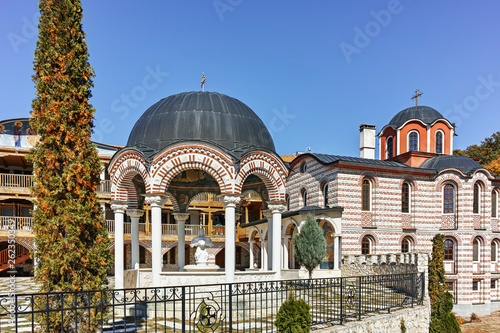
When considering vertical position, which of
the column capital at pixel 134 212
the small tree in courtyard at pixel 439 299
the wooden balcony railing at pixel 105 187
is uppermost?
the wooden balcony railing at pixel 105 187

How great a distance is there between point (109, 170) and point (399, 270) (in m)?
13.2

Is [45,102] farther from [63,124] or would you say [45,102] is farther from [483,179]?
[483,179]

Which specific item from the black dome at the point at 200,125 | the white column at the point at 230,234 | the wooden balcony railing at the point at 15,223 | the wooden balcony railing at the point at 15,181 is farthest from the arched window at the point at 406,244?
the wooden balcony railing at the point at 15,181

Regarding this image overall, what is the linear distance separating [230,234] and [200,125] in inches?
140

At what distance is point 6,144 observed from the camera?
31.3 metres

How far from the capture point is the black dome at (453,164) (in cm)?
2844

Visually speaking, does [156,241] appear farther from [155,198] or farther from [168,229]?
[168,229]

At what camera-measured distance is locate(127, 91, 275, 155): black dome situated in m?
14.8

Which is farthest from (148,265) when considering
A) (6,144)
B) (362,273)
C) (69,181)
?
(69,181)

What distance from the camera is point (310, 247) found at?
21031 millimetres

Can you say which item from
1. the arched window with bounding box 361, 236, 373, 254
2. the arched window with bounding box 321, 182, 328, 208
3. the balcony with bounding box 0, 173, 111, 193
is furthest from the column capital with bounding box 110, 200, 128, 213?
the arched window with bounding box 361, 236, 373, 254

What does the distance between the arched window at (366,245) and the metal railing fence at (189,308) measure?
8.83 m

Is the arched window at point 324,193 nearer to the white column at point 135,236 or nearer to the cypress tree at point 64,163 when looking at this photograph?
the white column at point 135,236

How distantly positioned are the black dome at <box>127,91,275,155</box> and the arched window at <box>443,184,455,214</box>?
1712 centimetres
